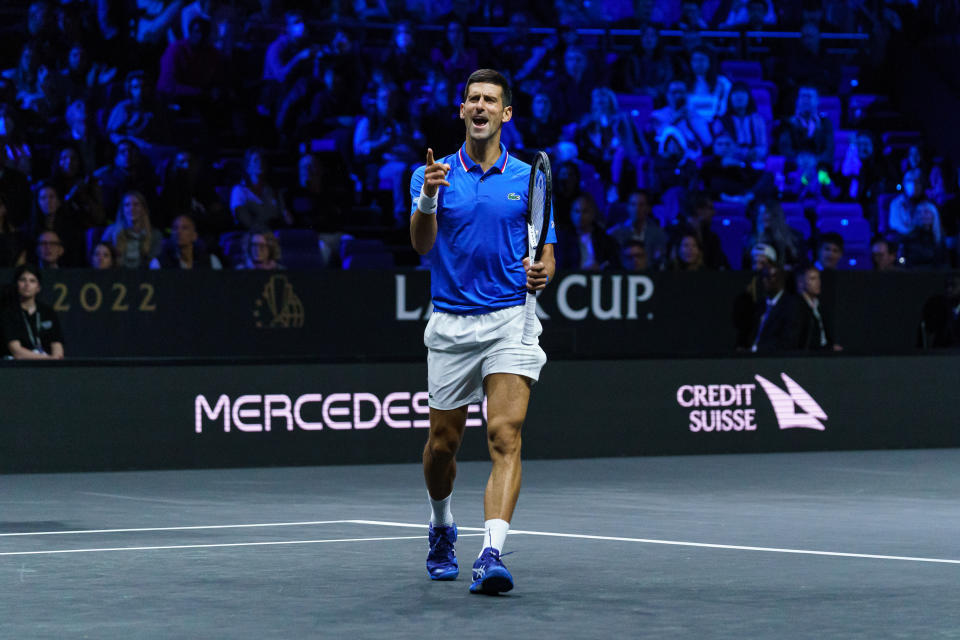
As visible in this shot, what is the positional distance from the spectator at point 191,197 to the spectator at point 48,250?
1837 mm

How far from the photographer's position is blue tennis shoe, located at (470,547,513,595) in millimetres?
6590

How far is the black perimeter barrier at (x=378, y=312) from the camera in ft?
48.9

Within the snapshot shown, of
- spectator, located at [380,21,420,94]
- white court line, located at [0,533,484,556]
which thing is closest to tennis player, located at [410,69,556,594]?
white court line, located at [0,533,484,556]

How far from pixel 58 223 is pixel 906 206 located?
32.8ft

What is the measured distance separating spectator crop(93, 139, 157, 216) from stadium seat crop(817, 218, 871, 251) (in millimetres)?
7894

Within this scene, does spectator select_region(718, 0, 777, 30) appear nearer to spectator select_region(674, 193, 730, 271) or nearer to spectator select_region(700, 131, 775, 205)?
spectator select_region(700, 131, 775, 205)

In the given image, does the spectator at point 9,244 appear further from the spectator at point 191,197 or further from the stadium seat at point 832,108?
the stadium seat at point 832,108

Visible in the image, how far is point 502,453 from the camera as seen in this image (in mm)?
7020

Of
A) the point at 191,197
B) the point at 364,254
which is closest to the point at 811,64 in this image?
the point at 364,254

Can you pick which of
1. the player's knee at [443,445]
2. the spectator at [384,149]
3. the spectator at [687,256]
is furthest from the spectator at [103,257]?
the player's knee at [443,445]

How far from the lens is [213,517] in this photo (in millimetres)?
10031

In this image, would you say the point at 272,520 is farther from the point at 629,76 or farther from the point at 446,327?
the point at 629,76

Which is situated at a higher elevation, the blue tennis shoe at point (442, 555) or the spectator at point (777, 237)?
the spectator at point (777, 237)

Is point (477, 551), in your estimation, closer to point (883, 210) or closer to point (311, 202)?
point (311, 202)
